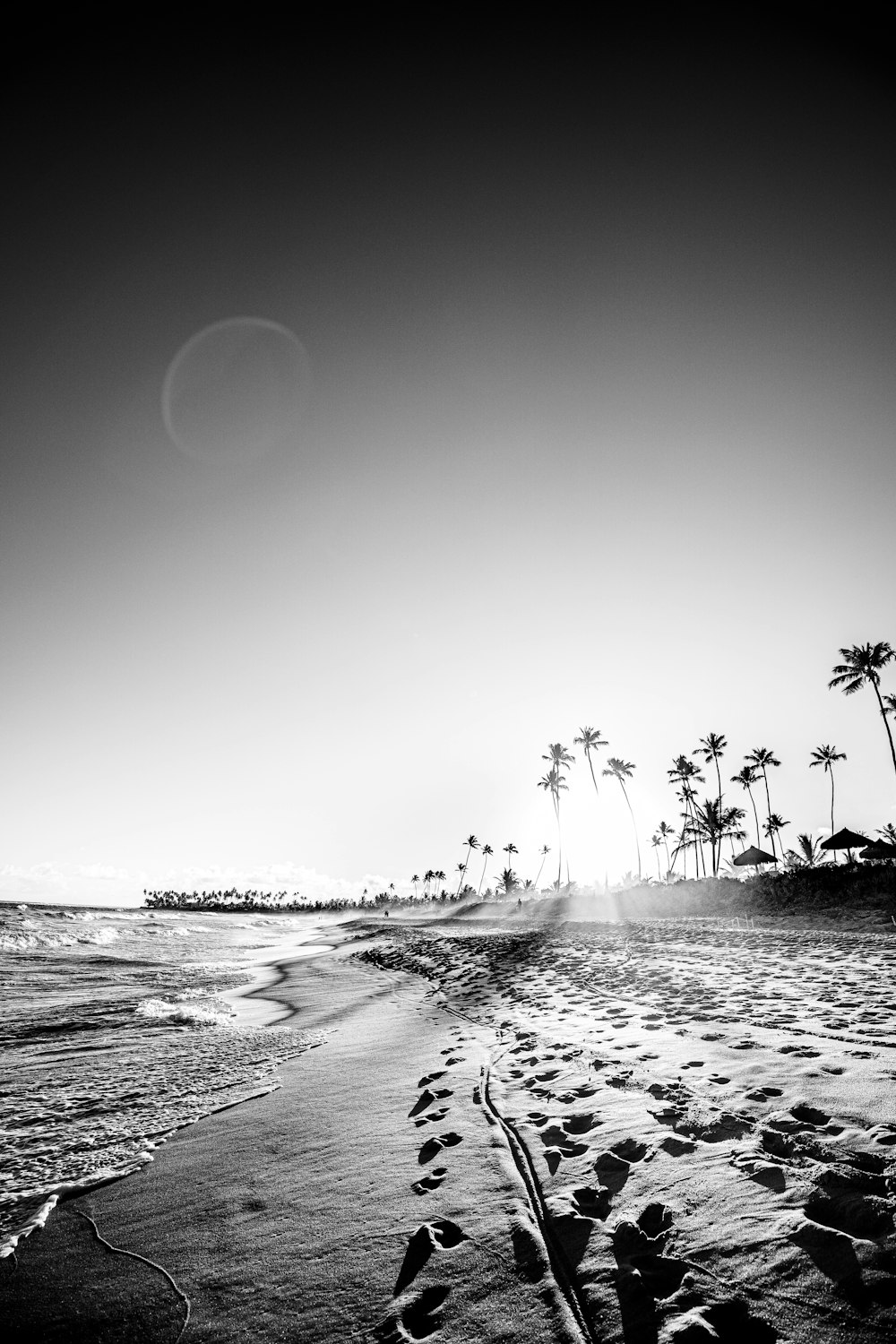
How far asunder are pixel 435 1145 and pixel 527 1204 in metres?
1.24

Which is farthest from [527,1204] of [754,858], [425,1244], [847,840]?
[754,858]

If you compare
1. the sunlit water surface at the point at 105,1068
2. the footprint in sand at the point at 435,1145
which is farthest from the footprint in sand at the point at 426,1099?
the sunlit water surface at the point at 105,1068

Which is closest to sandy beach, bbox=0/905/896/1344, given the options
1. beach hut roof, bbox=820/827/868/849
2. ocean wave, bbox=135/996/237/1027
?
ocean wave, bbox=135/996/237/1027

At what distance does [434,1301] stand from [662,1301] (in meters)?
1.05

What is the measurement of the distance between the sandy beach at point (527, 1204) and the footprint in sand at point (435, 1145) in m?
0.02

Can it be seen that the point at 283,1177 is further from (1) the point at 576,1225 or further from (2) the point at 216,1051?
(2) the point at 216,1051

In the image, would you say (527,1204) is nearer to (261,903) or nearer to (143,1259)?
(143,1259)

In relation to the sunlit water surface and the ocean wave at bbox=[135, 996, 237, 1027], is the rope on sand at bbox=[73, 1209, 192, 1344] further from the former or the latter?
the ocean wave at bbox=[135, 996, 237, 1027]

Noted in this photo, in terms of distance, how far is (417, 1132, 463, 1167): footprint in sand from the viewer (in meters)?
4.20

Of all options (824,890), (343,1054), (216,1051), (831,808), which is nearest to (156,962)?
(216,1051)

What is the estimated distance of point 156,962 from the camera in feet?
69.2

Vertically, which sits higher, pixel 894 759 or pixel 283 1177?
pixel 894 759

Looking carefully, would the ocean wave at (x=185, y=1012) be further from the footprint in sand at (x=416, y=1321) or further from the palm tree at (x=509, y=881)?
the palm tree at (x=509, y=881)

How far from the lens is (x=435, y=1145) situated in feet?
14.4
